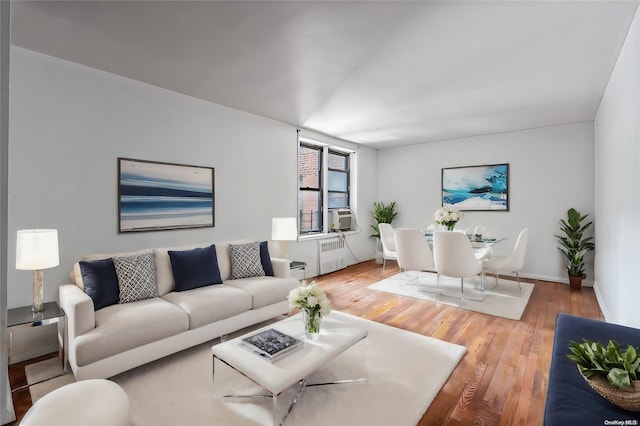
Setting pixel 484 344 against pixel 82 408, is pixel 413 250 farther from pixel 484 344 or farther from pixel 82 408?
pixel 82 408

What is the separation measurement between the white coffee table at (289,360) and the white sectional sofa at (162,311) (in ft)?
2.28

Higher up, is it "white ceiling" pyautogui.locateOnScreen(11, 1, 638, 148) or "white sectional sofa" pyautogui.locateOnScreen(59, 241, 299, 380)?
"white ceiling" pyautogui.locateOnScreen(11, 1, 638, 148)

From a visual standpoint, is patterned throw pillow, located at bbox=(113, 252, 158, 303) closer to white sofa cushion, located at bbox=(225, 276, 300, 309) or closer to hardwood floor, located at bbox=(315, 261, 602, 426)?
white sofa cushion, located at bbox=(225, 276, 300, 309)

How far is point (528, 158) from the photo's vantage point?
5.39 meters

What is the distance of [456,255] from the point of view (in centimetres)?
394

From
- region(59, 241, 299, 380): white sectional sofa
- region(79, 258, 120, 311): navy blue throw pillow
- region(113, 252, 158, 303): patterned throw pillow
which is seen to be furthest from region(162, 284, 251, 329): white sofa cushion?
region(79, 258, 120, 311): navy blue throw pillow

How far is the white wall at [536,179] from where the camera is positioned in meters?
4.98

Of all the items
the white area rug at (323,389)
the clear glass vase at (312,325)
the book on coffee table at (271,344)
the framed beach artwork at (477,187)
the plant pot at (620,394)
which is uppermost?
the framed beach artwork at (477,187)

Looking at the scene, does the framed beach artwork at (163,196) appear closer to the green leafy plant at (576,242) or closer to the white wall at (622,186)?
the white wall at (622,186)

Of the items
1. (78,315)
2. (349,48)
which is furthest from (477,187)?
(78,315)

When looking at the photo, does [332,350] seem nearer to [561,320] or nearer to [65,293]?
[561,320]

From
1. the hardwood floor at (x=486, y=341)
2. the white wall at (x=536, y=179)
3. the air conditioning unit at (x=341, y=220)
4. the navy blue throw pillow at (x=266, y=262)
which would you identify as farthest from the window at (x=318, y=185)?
the white wall at (x=536, y=179)

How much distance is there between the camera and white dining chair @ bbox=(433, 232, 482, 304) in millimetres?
3875

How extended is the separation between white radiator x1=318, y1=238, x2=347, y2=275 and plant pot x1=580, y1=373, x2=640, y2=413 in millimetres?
4476
